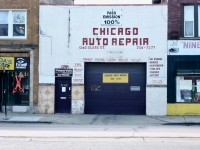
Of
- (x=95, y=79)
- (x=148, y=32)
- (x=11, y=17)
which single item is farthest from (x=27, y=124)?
(x=148, y=32)

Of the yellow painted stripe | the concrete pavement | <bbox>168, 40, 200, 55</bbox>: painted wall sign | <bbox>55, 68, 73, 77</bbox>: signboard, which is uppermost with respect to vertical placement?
<bbox>168, 40, 200, 55</bbox>: painted wall sign

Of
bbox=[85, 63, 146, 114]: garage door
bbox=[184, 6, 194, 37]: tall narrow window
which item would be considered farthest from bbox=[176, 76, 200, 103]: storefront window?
bbox=[184, 6, 194, 37]: tall narrow window

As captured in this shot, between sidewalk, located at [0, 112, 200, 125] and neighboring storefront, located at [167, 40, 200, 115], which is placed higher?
neighboring storefront, located at [167, 40, 200, 115]

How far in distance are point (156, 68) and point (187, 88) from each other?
7.22ft

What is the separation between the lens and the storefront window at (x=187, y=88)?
22.2m

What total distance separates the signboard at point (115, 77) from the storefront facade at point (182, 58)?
266cm

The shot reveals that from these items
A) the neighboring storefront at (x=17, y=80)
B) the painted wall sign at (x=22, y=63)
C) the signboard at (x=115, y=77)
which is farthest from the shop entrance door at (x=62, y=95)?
the signboard at (x=115, y=77)

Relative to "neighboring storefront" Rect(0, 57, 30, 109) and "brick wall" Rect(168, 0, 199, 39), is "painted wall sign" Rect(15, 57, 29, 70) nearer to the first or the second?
"neighboring storefront" Rect(0, 57, 30, 109)

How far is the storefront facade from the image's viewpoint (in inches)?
869

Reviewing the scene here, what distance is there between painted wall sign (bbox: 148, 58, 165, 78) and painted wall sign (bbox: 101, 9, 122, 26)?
310cm

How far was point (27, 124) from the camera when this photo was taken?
18.7 metres

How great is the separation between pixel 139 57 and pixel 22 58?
7.18 m

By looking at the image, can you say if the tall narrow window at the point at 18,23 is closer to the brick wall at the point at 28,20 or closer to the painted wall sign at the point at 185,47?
the brick wall at the point at 28,20

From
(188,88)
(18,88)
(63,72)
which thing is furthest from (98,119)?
(188,88)
